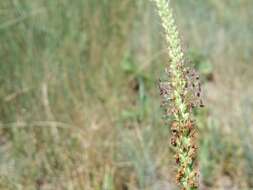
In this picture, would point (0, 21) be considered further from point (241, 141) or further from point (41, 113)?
point (241, 141)

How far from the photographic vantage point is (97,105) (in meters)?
2.81

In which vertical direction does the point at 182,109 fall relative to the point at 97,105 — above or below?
below

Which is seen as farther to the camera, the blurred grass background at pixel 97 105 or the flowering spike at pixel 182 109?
the blurred grass background at pixel 97 105

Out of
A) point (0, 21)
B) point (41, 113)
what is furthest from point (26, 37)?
point (41, 113)

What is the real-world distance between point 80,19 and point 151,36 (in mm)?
484

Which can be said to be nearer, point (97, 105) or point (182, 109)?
point (182, 109)

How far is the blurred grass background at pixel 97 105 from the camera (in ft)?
8.19

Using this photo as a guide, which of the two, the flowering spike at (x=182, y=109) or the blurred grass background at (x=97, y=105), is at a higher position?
the blurred grass background at (x=97, y=105)

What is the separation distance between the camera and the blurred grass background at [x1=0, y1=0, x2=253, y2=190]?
8.19 feet

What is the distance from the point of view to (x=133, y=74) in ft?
10.7

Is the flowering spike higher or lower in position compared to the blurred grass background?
lower

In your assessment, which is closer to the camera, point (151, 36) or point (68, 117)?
point (68, 117)

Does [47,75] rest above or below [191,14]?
below

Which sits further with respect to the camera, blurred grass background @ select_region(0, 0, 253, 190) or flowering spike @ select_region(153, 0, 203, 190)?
blurred grass background @ select_region(0, 0, 253, 190)
